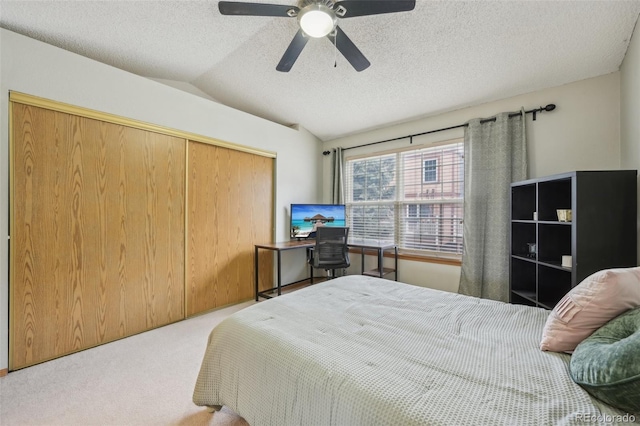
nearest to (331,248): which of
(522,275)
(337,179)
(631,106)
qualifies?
(337,179)

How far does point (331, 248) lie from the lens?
3656 mm

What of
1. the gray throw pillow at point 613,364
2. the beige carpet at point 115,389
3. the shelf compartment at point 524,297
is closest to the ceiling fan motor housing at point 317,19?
the gray throw pillow at point 613,364

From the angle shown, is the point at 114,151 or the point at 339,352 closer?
the point at 339,352

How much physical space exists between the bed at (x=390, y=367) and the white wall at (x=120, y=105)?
6.64 ft

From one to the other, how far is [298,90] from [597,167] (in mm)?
3180

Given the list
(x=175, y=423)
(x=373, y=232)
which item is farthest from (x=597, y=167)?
(x=175, y=423)

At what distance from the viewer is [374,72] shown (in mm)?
2920

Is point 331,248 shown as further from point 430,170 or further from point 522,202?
point 522,202

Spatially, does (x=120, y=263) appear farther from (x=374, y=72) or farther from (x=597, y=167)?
(x=597, y=167)

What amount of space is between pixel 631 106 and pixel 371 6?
2.20 m

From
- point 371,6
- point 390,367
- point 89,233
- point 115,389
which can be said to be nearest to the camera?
point 390,367

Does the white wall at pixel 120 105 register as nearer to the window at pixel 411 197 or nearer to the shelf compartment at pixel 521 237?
the window at pixel 411 197

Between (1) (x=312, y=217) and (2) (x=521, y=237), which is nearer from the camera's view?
(2) (x=521, y=237)

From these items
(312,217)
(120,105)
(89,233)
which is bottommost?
(89,233)
